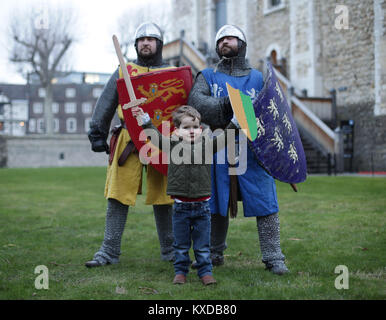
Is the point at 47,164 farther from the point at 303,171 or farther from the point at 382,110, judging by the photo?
the point at 303,171

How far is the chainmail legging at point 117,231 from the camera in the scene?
3.57m

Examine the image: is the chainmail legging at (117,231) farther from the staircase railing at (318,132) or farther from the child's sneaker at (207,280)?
the staircase railing at (318,132)

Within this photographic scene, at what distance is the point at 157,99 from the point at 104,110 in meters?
0.55

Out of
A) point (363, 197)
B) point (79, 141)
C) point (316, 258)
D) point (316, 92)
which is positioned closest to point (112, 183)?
point (316, 258)

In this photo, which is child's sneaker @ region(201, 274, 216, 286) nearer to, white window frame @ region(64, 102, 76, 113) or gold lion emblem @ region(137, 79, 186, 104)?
gold lion emblem @ region(137, 79, 186, 104)

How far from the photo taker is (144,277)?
3.11m

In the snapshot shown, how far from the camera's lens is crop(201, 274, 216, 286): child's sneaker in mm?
2846

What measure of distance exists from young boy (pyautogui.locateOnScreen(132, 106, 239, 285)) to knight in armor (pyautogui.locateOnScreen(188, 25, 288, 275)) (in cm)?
25

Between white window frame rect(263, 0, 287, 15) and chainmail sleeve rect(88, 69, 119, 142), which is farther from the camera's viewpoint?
white window frame rect(263, 0, 287, 15)

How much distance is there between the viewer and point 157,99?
11.0 ft

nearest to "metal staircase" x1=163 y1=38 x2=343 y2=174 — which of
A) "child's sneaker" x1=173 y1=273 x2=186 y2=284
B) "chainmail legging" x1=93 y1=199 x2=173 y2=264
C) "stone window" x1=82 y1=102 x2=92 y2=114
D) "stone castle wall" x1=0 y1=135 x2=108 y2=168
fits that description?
"chainmail legging" x1=93 y1=199 x2=173 y2=264

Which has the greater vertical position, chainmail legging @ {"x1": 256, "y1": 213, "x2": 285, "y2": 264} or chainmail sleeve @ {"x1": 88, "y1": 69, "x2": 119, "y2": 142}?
Result: chainmail sleeve @ {"x1": 88, "y1": 69, "x2": 119, "y2": 142}
